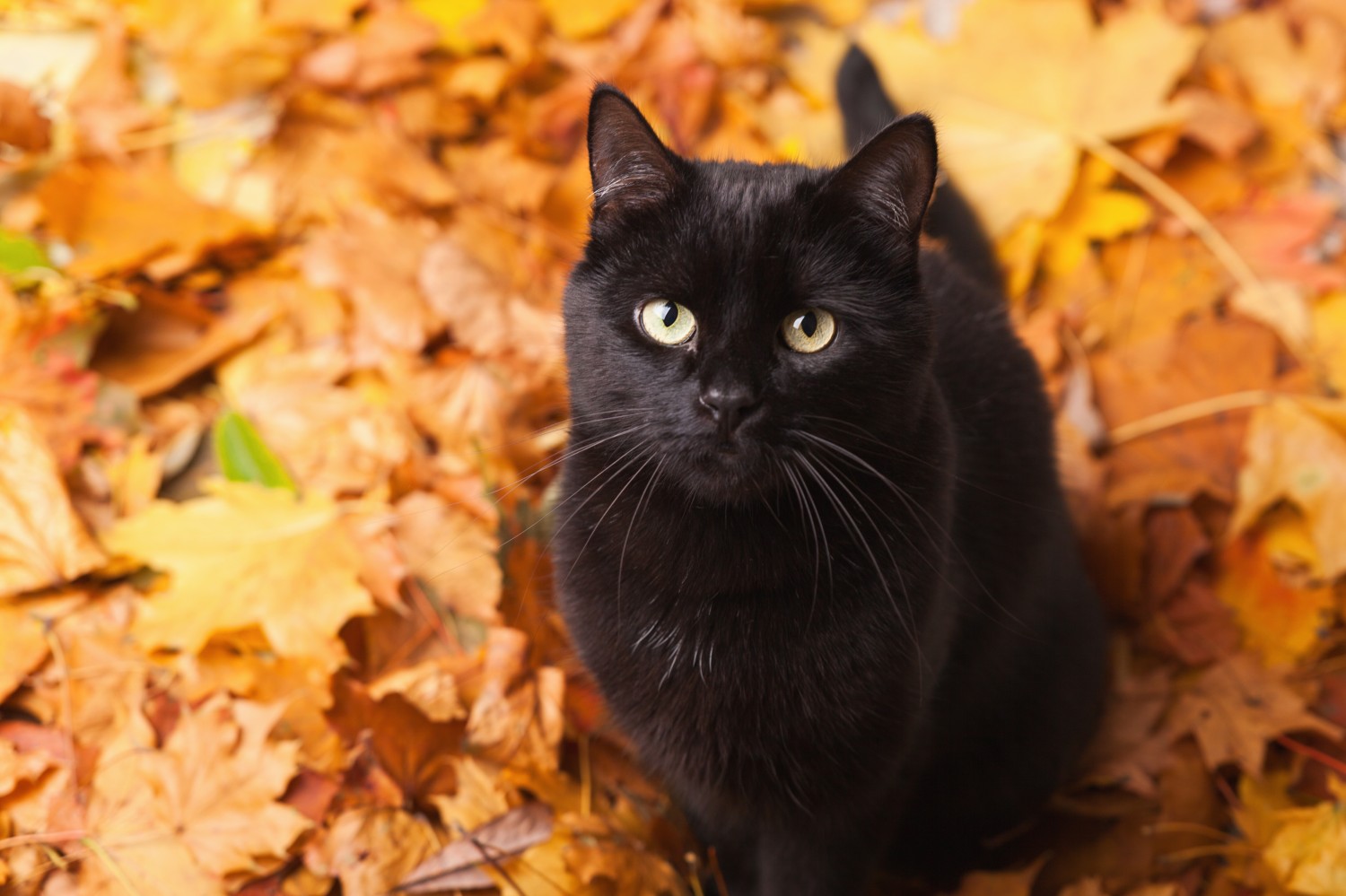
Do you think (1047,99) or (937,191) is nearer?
(937,191)

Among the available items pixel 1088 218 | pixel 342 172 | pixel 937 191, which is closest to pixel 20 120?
pixel 342 172

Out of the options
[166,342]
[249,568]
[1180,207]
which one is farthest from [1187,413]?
[166,342]

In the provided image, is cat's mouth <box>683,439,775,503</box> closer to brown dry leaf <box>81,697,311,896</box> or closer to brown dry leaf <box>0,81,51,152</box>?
brown dry leaf <box>81,697,311,896</box>

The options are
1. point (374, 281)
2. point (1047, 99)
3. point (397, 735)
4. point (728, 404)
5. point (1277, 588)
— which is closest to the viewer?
point (728, 404)

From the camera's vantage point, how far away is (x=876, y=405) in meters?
0.96

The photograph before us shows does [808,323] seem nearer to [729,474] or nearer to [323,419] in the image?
[729,474]

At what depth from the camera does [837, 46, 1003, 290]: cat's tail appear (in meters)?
1.57

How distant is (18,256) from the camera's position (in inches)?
58.2

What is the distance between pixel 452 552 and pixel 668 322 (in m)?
0.64

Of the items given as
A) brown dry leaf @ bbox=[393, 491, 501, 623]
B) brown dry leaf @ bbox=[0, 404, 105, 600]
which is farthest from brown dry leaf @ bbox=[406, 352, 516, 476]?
brown dry leaf @ bbox=[0, 404, 105, 600]

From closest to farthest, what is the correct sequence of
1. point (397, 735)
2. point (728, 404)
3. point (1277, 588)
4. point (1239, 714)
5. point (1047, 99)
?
1. point (728, 404)
2. point (397, 735)
3. point (1239, 714)
4. point (1277, 588)
5. point (1047, 99)

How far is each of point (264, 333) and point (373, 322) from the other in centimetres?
20

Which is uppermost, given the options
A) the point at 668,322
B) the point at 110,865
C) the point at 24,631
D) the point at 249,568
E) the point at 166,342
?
the point at 668,322

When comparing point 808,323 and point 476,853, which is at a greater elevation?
point 808,323
